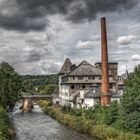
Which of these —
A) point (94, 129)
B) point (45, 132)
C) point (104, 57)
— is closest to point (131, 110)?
point (94, 129)

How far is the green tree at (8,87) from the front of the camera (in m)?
62.6

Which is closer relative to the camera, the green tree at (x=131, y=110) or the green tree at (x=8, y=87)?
the green tree at (x=131, y=110)

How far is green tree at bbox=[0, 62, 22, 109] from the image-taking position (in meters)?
62.6

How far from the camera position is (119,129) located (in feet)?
147

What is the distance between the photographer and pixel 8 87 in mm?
64062

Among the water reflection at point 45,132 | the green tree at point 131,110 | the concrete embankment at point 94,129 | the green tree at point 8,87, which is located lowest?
the water reflection at point 45,132

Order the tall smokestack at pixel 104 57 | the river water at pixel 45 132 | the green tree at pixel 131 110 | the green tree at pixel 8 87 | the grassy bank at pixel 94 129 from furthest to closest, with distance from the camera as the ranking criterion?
1. the tall smokestack at pixel 104 57
2. the green tree at pixel 8 87
3. the river water at pixel 45 132
4. the green tree at pixel 131 110
5. the grassy bank at pixel 94 129

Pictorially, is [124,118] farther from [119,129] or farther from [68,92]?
[68,92]

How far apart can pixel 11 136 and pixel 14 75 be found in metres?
25.7

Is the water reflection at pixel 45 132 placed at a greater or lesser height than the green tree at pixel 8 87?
lesser

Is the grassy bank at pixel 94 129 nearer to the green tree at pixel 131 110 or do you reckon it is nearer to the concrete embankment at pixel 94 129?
the concrete embankment at pixel 94 129

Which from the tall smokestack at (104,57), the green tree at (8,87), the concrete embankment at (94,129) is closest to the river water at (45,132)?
the concrete embankment at (94,129)

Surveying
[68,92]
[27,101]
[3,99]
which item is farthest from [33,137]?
[27,101]

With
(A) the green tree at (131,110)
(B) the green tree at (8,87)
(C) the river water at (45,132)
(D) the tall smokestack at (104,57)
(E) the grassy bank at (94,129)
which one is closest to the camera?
(E) the grassy bank at (94,129)
